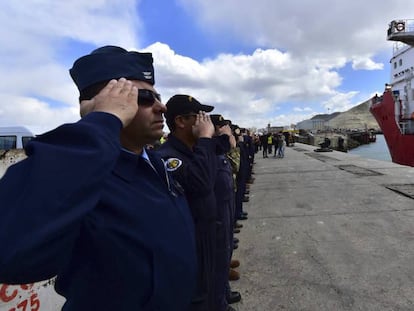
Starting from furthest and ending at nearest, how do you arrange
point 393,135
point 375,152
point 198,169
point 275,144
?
point 375,152 < point 393,135 < point 275,144 < point 198,169

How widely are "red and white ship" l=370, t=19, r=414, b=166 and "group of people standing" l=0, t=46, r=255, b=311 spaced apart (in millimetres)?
22088

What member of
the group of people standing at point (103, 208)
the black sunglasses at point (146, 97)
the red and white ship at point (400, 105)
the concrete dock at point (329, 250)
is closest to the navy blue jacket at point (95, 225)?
the group of people standing at point (103, 208)

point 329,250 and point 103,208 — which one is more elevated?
point 103,208

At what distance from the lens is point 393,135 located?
21.2 meters

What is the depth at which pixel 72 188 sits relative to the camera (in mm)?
777

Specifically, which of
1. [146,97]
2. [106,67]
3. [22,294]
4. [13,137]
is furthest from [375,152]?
[106,67]

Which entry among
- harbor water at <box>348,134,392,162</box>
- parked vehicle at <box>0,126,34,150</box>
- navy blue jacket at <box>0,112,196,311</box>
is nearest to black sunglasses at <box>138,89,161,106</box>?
navy blue jacket at <box>0,112,196,311</box>

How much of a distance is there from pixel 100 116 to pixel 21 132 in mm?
12991

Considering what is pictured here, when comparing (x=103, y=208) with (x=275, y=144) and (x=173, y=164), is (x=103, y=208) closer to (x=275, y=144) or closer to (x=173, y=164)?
(x=173, y=164)

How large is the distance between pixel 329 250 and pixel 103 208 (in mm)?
3831

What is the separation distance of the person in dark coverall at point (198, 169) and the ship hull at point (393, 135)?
21.2 metres

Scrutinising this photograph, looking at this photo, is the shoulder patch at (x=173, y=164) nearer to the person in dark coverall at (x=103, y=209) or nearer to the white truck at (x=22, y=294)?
the person in dark coverall at (x=103, y=209)

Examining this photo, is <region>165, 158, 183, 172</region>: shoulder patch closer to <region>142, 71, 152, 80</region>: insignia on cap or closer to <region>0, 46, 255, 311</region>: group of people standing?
<region>0, 46, 255, 311</region>: group of people standing

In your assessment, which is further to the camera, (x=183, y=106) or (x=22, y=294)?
(x=183, y=106)
